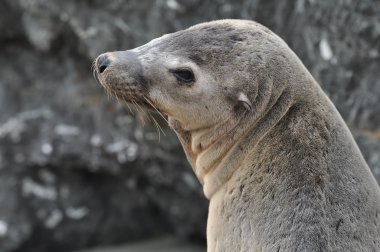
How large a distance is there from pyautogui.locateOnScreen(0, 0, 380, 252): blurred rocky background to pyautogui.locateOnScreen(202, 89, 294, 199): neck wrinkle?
2591 millimetres

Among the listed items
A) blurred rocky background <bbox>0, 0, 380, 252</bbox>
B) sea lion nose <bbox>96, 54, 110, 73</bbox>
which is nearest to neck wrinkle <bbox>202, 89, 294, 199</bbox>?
sea lion nose <bbox>96, 54, 110, 73</bbox>

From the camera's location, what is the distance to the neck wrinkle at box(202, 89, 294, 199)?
2.88 meters

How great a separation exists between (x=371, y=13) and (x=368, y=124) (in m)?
0.77

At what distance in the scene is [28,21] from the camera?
20.8 ft

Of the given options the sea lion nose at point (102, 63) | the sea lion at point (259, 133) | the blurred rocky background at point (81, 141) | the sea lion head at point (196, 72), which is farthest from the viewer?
the blurred rocky background at point (81, 141)

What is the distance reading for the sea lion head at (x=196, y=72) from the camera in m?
2.86

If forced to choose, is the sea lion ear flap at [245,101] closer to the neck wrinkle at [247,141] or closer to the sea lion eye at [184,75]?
the neck wrinkle at [247,141]

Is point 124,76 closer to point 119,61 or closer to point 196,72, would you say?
point 119,61

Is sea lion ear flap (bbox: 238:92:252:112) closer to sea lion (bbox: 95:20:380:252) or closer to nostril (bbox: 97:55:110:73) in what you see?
sea lion (bbox: 95:20:380:252)

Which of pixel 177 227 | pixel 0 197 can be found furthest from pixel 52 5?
pixel 177 227

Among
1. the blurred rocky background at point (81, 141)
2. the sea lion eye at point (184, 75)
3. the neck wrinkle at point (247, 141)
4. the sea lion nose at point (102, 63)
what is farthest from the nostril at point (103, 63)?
the blurred rocky background at point (81, 141)

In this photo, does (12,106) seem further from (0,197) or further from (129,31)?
(129,31)

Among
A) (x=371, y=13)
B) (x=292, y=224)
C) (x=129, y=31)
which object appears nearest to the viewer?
(x=292, y=224)

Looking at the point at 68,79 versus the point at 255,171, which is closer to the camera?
the point at 255,171
